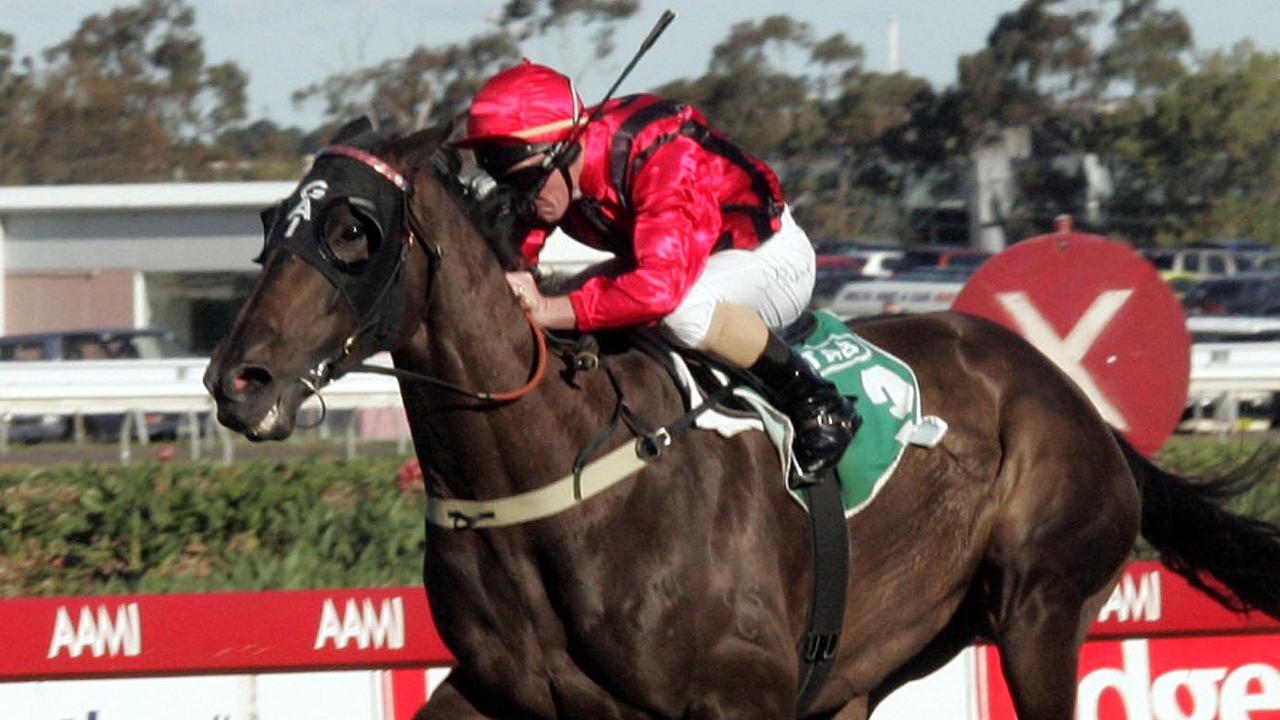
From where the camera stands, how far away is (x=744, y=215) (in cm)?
394

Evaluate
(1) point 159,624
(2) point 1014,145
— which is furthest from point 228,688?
(2) point 1014,145

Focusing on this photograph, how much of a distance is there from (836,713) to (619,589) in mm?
1079

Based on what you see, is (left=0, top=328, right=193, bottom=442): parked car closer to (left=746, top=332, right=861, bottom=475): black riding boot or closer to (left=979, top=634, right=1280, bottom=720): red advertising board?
(left=979, top=634, right=1280, bottom=720): red advertising board

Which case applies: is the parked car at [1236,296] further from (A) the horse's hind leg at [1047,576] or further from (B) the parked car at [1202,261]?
(A) the horse's hind leg at [1047,576]

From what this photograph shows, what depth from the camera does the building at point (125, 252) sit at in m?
23.6

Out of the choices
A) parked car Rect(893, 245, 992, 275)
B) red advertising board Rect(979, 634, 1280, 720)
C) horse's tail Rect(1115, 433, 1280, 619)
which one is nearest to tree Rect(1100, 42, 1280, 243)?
parked car Rect(893, 245, 992, 275)

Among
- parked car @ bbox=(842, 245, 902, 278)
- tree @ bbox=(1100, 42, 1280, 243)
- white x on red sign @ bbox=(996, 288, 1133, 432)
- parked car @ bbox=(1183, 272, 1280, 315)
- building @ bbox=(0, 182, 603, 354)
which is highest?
tree @ bbox=(1100, 42, 1280, 243)

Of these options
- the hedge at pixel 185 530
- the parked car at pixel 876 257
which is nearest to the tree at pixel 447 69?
the parked car at pixel 876 257

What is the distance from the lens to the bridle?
317 centimetres

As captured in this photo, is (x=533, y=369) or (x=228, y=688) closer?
(x=533, y=369)

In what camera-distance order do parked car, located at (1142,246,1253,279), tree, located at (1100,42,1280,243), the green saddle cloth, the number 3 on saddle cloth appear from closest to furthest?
the number 3 on saddle cloth
the green saddle cloth
parked car, located at (1142,246,1253,279)
tree, located at (1100,42,1280,243)

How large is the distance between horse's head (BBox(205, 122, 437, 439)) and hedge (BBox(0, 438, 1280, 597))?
3.18 meters

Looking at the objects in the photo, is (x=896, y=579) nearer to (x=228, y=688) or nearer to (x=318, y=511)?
(x=228, y=688)

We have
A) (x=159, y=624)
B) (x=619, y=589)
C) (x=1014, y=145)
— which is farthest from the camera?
(x=1014, y=145)
